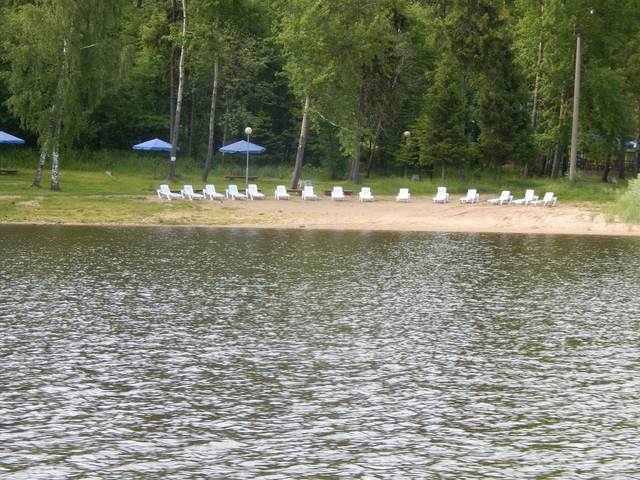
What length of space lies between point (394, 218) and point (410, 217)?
2.63ft

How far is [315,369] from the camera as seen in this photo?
15484 millimetres

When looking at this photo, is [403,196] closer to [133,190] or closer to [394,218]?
[394,218]

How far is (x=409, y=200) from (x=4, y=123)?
3247 cm

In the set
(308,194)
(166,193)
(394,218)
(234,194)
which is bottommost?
(394,218)

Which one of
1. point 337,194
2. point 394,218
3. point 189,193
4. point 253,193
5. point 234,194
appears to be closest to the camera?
point 394,218

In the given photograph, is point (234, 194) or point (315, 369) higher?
point (234, 194)

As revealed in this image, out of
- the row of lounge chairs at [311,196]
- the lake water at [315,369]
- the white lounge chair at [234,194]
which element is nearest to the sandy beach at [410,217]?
the row of lounge chairs at [311,196]

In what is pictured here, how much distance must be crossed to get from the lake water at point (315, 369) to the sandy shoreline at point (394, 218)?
1303 cm

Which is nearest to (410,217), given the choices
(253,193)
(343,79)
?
(253,193)

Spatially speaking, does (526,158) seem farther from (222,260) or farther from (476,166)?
(222,260)

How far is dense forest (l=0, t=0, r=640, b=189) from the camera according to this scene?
1916 inches

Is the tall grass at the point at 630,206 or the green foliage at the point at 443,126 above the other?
the green foliage at the point at 443,126

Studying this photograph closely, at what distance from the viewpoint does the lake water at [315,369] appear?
11227mm

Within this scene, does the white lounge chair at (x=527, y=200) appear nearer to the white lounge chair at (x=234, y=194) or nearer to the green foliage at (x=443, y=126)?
the green foliage at (x=443, y=126)
